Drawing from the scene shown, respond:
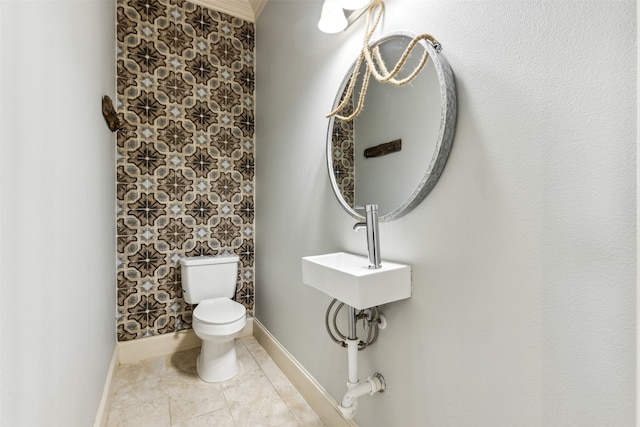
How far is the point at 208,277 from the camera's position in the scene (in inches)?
90.3

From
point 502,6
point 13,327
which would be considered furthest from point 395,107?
point 13,327

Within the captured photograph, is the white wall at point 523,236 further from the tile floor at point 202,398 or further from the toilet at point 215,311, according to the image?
the toilet at point 215,311

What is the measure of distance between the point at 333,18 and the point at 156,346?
→ 2.39m

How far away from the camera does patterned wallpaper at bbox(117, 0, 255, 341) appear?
7.23 ft

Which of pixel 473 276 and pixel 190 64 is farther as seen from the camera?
pixel 190 64

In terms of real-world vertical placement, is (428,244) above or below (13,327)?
above

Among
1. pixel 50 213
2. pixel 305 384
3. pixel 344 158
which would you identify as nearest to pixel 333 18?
pixel 344 158

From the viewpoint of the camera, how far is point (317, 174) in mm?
1703

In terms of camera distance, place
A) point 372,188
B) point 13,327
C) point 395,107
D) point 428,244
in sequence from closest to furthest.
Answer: point 13,327 < point 428,244 < point 395,107 < point 372,188

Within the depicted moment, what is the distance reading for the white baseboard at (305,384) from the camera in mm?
1527

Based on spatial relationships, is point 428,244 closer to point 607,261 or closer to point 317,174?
point 607,261

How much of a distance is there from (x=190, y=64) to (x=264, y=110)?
2.14 ft

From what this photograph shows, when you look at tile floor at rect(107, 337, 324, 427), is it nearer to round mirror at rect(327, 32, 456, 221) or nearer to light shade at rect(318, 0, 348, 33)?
round mirror at rect(327, 32, 456, 221)

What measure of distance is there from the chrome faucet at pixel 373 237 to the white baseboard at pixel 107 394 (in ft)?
4.61
